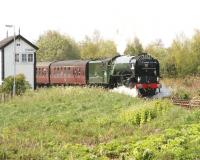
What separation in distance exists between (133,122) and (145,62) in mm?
14505

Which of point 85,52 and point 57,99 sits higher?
point 85,52

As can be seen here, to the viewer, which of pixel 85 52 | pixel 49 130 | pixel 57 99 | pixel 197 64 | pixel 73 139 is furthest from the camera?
pixel 85 52

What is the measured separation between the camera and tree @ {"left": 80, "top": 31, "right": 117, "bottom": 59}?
296ft

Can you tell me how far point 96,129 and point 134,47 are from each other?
183 ft

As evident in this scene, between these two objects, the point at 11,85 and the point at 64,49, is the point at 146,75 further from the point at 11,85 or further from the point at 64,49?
the point at 64,49

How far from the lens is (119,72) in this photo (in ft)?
118

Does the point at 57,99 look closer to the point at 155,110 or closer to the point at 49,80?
the point at 155,110

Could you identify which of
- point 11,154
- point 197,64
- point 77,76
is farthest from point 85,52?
point 11,154

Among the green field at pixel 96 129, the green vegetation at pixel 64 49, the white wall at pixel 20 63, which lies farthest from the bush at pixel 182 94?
the green vegetation at pixel 64 49

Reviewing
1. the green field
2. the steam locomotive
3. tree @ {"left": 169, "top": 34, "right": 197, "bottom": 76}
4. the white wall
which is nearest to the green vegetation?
tree @ {"left": 169, "top": 34, "right": 197, "bottom": 76}

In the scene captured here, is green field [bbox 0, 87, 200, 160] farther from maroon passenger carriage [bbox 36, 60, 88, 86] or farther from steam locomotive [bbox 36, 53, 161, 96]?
maroon passenger carriage [bbox 36, 60, 88, 86]

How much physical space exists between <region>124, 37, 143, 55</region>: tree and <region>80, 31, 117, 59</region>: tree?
866 cm

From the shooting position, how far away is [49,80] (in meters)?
50.1

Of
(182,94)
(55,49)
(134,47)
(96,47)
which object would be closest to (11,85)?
(182,94)
